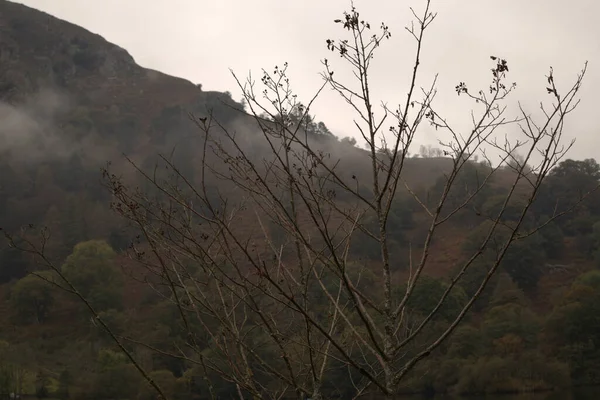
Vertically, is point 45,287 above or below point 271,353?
below

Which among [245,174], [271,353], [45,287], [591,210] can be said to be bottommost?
[45,287]

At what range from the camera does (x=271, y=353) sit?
38031 mm

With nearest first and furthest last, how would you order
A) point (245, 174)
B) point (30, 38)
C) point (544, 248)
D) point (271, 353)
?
point (245, 174) < point (271, 353) < point (544, 248) < point (30, 38)

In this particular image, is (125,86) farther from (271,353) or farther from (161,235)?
(161,235)

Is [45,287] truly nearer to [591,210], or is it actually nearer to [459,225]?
[459,225]

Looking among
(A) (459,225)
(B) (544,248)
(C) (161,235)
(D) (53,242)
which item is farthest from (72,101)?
(C) (161,235)

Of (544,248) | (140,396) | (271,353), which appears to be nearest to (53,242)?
(140,396)

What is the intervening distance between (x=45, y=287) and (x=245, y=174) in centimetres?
6923

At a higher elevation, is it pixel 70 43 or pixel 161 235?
pixel 70 43

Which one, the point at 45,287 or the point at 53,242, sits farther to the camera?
the point at 53,242

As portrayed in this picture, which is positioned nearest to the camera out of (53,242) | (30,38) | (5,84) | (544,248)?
(544,248)

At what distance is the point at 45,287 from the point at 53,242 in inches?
752

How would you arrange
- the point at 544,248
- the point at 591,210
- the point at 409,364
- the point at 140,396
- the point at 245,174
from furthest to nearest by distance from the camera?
1. the point at 591,210
2. the point at 544,248
3. the point at 140,396
4. the point at 245,174
5. the point at 409,364

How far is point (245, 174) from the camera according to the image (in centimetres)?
354
